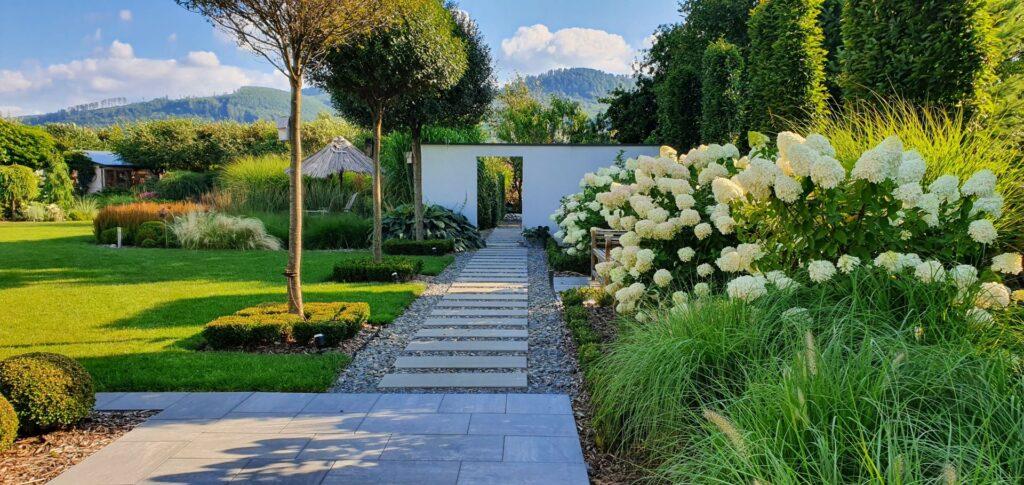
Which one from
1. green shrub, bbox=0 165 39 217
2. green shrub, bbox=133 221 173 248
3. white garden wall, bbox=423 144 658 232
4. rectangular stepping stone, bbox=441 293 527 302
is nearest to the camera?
rectangular stepping stone, bbox=441 293 527 302

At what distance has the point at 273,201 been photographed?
1459 cm

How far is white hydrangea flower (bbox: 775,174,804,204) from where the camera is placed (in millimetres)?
3004

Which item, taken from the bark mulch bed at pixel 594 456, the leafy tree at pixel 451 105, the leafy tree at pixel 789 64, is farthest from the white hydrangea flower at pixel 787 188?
the leafy tree at pixel 451 105

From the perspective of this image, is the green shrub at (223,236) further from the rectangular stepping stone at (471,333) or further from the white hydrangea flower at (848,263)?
the white hydrangea flower at (848,263)

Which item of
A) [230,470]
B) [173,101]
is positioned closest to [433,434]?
[230,470]

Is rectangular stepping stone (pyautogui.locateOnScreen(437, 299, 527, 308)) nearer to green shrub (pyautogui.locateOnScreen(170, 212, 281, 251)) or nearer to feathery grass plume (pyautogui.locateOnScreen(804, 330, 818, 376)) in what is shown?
feathery grass plume (pyautogui.locateOnScreen(804, 330, 818, 376))

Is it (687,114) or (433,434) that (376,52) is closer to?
(433,434)

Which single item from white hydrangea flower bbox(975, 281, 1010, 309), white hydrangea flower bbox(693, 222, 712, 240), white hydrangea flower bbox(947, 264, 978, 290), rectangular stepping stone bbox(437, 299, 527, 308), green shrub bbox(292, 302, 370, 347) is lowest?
rectangular stepping stone bbox(437, 299, 527, 308)

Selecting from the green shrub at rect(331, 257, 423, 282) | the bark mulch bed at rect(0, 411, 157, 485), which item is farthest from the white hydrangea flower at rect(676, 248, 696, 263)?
the green shrub at rect(331, 257, 423, 282)

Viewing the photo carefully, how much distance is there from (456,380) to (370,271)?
176 inches

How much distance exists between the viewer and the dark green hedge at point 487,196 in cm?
1591

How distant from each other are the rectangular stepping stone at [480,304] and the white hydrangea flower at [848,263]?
4145mm

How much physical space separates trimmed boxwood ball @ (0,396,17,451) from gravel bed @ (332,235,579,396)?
1.65 metres

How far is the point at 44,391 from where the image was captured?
3047 millimetres
